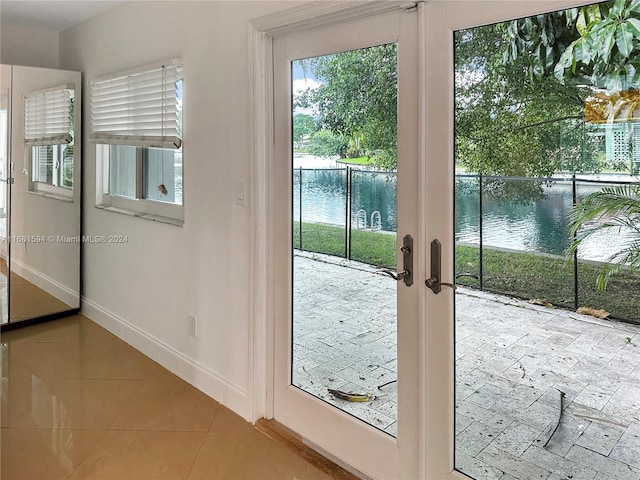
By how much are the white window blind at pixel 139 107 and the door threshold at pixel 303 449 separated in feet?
5.46

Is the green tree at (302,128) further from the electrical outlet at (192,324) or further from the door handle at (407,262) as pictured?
the electrical outlet at (192,324)

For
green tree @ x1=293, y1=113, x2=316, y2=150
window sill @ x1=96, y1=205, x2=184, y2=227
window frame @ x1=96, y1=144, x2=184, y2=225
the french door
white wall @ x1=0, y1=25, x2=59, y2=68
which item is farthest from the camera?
white wall @ x1=0, y1=25, x2=59, y2=68

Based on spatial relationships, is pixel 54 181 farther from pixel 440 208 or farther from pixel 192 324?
pixel 440 208

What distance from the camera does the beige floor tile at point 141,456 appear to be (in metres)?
2.07

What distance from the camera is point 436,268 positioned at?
1776mm

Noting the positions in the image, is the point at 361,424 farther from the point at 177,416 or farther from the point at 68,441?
the point at 68,441

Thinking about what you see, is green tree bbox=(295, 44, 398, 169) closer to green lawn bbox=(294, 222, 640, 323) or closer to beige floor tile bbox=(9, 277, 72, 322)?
green lawn bbox=(294, 222, 640, 323)

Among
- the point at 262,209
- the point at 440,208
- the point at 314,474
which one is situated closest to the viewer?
the point at 440,208

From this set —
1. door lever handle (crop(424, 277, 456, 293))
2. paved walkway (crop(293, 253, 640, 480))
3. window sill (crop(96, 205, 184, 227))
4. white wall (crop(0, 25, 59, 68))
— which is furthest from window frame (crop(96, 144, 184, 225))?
door lever handle (crop(424, 277, 456, 293))

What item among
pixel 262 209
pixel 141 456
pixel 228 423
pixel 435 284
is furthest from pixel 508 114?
pixel 141 456

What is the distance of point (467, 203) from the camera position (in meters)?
1.70

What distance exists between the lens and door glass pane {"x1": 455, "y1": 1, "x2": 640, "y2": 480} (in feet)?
4.57

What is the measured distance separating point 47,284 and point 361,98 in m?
3.25

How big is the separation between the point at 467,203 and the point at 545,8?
2.09 feet
